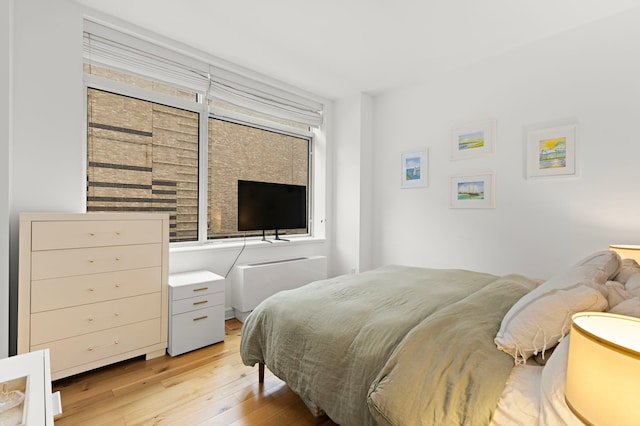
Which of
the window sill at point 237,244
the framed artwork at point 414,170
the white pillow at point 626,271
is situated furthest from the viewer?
the framed artwork at point 414,170

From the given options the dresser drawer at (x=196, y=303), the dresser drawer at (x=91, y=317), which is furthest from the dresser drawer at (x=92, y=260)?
the dresser drawer at (x=196, y=303)

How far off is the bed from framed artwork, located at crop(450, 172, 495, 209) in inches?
55.4

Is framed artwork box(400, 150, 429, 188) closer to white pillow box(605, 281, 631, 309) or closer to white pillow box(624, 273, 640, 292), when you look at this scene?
white pillow box(624, 273, 640, 292)

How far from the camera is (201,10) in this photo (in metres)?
2.39

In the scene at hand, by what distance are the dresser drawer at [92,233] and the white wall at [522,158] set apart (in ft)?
8.95

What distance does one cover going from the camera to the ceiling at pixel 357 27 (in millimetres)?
2328

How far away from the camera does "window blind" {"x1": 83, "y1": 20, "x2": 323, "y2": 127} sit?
2.51 m

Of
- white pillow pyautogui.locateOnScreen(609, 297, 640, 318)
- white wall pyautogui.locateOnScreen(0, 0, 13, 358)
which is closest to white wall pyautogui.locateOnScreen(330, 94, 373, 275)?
white pillow pyautogui.locateOnScreen(609, 297, 640, 318)

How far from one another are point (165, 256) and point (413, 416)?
2027 mm

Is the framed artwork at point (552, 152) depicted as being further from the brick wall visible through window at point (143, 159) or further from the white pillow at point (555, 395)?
the brick wall visible through window at point (143, 159)

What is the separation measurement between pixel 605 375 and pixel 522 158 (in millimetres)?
2826

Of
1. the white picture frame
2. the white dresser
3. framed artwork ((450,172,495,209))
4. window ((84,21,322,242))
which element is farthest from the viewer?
framed artwork ((450,172,495,209))

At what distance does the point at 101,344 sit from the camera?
6.81 feet

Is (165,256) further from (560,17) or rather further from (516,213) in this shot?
(560,17)
